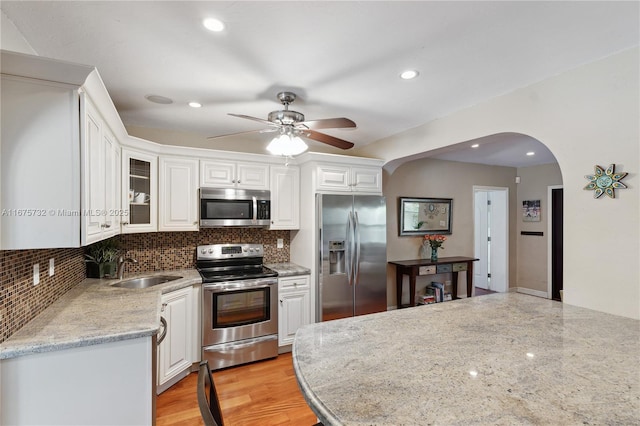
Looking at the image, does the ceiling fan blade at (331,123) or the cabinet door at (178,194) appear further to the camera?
the cabinet door at (178,194)

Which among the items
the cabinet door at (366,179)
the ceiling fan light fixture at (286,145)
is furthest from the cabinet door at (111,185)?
the cabinet door at (366,179)

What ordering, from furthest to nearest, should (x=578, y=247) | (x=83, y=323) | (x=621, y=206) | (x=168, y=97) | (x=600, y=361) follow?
(x=168, y=97) → (x=578, y=247) → (x=621, y=206) → (x=83, y=323) → (x=600, y=361)

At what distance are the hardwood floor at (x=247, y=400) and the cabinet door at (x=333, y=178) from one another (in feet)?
6.37

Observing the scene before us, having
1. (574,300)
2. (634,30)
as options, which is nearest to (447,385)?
(574,300)

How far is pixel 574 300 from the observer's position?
2.14 metres

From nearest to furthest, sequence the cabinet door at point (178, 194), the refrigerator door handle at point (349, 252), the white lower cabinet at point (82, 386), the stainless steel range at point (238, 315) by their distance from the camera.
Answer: the white lower cabinet at point (82, 386) → the stainless steel range at point (238, 315) → the cabinet door at point (178, 194) → the refrigerator door handle at point (349, 252)

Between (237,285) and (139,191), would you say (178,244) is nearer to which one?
(139,191)

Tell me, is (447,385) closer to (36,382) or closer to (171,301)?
(36,382)

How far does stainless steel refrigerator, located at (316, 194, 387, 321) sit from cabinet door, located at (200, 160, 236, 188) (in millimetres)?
994

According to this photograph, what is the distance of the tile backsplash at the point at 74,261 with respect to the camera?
150 cm

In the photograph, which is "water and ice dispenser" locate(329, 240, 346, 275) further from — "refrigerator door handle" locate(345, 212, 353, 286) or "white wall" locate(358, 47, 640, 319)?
"white wall" locate(358, 47, 640, 319)

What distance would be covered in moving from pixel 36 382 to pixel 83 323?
→ 1.00 feet

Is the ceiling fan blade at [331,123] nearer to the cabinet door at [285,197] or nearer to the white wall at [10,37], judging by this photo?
the cabinet door at [285,197]

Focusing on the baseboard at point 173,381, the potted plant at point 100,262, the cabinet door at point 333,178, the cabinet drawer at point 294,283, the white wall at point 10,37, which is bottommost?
the baseboard at point 173,381
